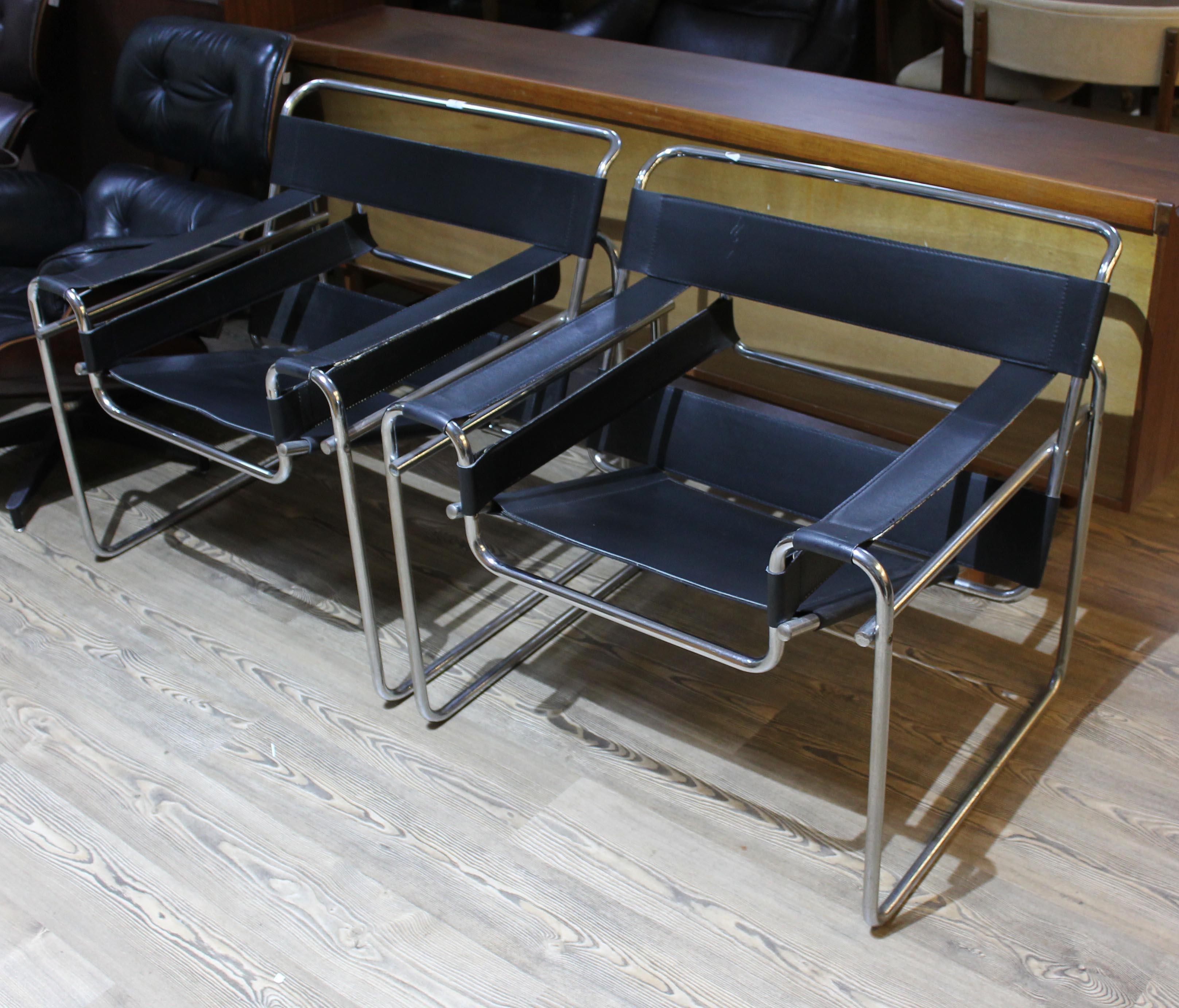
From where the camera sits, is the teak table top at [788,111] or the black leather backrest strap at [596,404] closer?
the black leather backrest strap at [596,404]

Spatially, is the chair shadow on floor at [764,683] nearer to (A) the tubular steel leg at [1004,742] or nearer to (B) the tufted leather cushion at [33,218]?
(A) the tubular steel leg at [1004,742]

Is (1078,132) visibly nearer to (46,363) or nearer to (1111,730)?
(1111,730)

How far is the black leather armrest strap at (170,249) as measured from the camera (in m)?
2.12

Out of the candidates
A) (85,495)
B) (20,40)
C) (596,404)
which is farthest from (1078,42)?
(20,40)

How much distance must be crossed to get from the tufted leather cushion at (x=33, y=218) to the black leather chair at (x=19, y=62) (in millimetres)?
359

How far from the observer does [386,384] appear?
1.90 meters

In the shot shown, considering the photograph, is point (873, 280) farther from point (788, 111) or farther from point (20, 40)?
point (20, 40)

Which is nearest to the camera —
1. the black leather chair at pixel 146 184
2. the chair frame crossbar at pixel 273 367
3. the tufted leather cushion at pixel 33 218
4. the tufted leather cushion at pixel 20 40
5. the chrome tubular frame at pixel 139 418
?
the chair frame crossbar at pixel 273 367

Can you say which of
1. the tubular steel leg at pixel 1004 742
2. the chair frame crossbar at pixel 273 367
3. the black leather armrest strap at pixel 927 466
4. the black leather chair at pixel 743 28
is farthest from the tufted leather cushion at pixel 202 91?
the tubular steel leg at pixel 1004 742

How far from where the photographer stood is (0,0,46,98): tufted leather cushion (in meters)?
3.04

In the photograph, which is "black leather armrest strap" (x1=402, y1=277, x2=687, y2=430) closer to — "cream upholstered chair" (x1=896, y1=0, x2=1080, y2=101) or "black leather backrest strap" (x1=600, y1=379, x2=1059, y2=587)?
"black leather backrest strap" (x1=600, y1=379, x2=1059, y2=587)

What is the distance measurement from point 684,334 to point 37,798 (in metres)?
1.26

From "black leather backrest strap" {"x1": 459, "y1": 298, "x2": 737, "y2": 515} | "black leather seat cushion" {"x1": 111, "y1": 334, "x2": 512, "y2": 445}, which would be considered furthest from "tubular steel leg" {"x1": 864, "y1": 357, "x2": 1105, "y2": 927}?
"black leather seat cushion" {"x1": 111, "y1": 334, "x2": 512, "y2": 445}

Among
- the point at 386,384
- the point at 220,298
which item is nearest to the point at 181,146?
the point at 220,298
